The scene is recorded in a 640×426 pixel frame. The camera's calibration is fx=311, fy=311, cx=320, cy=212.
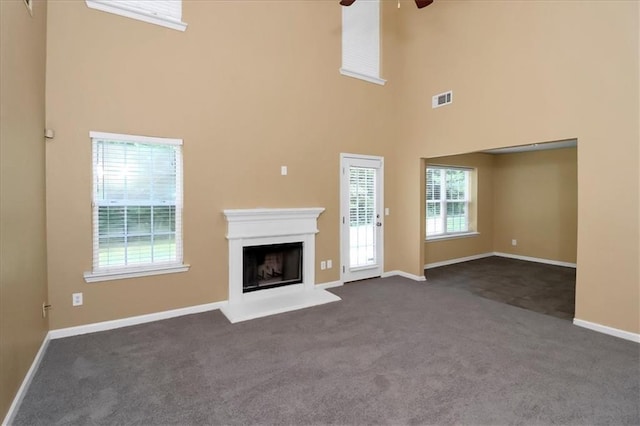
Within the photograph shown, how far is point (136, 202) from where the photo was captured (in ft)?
11.1

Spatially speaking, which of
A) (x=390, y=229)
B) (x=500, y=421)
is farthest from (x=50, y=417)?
(x=390, y=229)

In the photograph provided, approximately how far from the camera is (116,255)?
3.31m

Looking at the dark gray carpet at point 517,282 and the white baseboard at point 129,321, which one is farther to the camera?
the dark gray carpet at point 517,282

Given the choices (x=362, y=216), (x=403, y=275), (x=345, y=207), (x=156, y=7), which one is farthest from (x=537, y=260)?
(x=156, y=7)

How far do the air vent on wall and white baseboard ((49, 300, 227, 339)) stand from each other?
4150mm

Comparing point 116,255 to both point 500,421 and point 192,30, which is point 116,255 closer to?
point 192,30

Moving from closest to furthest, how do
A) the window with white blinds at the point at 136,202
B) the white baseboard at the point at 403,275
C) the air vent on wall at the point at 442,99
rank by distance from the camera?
the window with white blinds at the point at 136,202
the air vent on wall at the point at 442,99
the white baseboard at the point at 403,275

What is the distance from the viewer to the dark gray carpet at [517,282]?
13.2 ft

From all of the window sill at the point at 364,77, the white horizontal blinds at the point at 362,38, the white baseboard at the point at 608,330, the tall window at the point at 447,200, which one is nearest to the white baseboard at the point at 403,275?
the tall window at the point at 447,200

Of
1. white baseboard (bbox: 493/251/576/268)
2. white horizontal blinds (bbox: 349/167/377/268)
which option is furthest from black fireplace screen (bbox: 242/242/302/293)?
white baseboard (bbox: 493/251/576/268)

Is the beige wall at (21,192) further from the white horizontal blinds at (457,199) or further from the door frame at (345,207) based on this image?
the white horizontal blinds at (457,199)

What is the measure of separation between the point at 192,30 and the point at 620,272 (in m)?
5.20

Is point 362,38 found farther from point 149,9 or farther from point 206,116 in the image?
point 149,9

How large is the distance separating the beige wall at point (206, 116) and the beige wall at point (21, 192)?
21 centimetres
